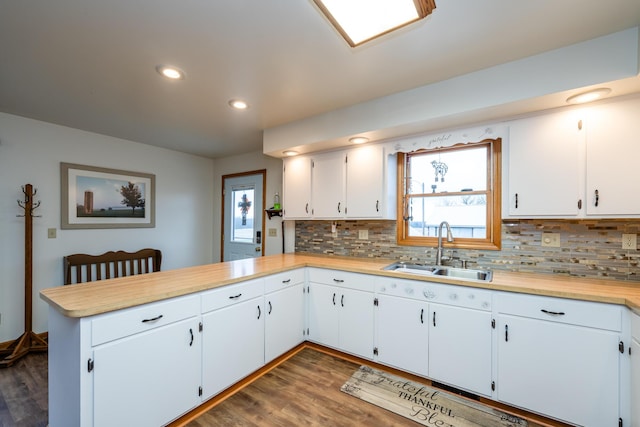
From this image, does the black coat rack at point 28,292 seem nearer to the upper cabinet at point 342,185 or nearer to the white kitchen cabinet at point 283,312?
the white kitchen cabinet at point 283,312

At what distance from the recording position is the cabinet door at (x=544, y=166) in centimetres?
185

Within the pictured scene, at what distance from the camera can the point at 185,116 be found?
2736mm

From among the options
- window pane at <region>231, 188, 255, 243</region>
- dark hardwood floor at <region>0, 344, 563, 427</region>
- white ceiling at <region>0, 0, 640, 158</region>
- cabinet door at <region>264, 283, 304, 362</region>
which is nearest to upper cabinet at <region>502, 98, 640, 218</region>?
white ceiling at <region>0, 0, 640, 158</region>

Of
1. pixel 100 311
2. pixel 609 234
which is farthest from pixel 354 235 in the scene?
pixel 100 311

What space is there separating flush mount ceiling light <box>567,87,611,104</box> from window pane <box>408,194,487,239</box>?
34.8 inches

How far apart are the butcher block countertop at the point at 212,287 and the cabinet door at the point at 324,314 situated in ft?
1.19

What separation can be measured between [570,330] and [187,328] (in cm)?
235

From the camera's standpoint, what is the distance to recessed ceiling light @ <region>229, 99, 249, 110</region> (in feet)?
7.85

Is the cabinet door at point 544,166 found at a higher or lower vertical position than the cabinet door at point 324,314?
higher

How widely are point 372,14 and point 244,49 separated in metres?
0.83

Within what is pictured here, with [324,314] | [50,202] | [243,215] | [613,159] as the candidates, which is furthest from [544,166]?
[50,202]

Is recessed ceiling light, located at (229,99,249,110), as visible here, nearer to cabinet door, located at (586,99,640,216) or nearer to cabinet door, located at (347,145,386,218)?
cabinet door, located at (347,145,386,218)

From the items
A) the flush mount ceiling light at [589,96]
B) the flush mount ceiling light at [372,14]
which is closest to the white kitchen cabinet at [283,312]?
the flush mount ceiling light at [372,14]

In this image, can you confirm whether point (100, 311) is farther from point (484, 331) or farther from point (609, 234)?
point (609, 234)
